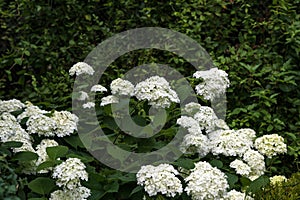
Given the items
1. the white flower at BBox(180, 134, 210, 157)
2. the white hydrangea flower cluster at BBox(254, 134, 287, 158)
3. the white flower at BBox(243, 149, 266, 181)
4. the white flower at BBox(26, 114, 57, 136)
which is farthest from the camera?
the white hydrangea flower cluster at BBox(254, 134, 287, 158)

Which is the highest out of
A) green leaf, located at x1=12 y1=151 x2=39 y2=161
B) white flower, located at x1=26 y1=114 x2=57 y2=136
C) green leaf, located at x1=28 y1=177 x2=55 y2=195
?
white flower, located at x1=26 y1=114 x2=57 y2=136

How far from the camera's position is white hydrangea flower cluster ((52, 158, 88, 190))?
212cm

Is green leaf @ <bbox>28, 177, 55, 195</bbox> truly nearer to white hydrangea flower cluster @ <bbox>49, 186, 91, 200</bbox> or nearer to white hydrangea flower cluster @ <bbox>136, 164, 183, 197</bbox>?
white hydrangea flower cluster @ <bbox>49, 186, 91, 200</bbox>

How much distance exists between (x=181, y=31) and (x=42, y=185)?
121 inches

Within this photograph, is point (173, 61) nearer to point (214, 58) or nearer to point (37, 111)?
point (214, 58)

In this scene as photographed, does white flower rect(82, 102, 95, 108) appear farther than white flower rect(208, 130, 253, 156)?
Yes

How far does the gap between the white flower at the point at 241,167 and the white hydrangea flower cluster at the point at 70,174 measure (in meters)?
0.76

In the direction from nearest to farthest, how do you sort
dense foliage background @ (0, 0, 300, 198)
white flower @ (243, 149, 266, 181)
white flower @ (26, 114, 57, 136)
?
white flower @ (26, 114, 57, 136) < white flower @ (243, 149, 266, 181) < dense foliage background @ (0, 0, 300, 198)

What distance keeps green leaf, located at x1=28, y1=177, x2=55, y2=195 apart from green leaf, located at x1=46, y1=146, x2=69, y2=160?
0.32 feet

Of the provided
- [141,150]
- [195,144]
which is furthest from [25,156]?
[195,144]

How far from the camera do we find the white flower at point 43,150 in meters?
2.28

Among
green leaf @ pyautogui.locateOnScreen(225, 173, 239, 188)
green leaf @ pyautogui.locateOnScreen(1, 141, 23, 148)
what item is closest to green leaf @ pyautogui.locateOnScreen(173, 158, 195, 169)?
green leaf @ pyautogui.locateOnScreen(225, 173, 239, 188)

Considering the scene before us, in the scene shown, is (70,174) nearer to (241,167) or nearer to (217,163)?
(217,163)

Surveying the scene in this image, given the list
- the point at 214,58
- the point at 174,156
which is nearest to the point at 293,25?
the point at 214,58
